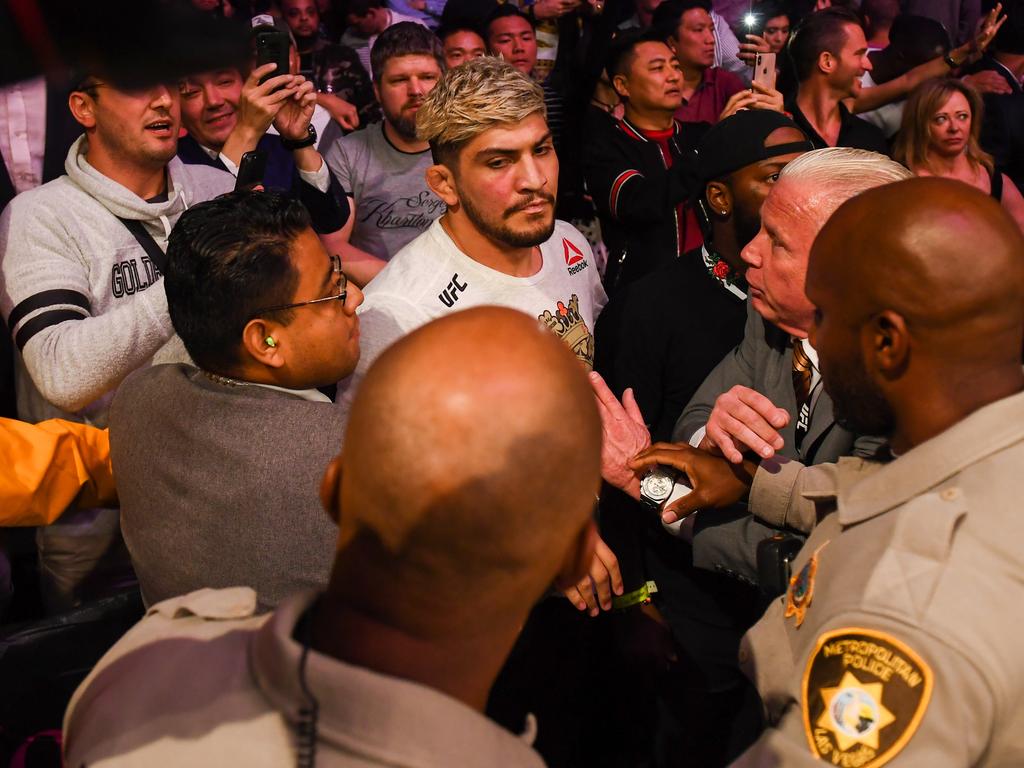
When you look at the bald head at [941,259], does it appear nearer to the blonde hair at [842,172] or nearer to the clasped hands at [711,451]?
the clasped hands at [711,451]

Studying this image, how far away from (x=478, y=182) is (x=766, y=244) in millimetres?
954

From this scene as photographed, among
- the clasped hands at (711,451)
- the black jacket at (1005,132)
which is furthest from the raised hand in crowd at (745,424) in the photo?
the black jacket at (1005,132)

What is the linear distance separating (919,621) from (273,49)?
308 centimetres

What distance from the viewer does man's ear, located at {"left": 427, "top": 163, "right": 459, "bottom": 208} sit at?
10.0 ft

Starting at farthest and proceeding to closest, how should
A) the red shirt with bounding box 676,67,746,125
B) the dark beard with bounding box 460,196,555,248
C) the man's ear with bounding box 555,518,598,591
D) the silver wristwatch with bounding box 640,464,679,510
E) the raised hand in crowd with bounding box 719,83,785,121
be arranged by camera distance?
the red shirt with bounding box 676,67,746,125 < the raised hand in crowd with bounding box 719,83,785,121 < the dark beard with bounding box 460,196,555,248 < the silver wristwatch with bounding box 640,464,679,510 < the man's ear with bounding box 555,518,598,591

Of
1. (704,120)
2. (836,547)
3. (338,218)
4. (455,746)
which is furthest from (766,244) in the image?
(704,120)

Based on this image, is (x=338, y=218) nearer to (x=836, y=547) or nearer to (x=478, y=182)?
(x=478, y=182)

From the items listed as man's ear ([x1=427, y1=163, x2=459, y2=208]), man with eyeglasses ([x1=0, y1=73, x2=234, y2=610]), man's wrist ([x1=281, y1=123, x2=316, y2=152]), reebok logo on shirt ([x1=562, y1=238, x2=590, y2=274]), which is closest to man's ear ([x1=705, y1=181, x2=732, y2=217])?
reebok logo on shirt ([x1=562, y1=238, x2=590, y2=274])

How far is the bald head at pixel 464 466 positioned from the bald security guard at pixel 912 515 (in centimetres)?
53

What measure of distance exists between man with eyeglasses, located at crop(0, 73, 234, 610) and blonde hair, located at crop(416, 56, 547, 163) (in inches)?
32.3

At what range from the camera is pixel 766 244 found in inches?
99.8

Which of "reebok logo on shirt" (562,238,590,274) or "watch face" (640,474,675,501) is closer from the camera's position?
"watch face" (640,474,675,501)

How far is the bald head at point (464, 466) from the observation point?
1.04 m

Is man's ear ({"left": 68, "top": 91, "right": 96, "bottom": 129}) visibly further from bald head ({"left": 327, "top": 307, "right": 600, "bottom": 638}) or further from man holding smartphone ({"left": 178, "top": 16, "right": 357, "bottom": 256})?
bald head ({"left": 327, "top": 307, "right": 600, "bottom": 638})
